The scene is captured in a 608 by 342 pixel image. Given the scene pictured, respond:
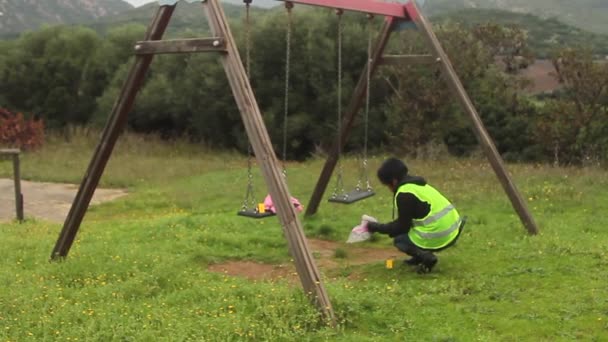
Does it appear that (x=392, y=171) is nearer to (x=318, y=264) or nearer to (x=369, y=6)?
(x=318, y=264)

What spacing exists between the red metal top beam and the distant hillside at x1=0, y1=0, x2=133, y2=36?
67.0m

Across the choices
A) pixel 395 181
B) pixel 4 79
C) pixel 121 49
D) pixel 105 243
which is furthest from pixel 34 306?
pixel 4 79

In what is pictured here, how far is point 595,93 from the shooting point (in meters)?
17.6

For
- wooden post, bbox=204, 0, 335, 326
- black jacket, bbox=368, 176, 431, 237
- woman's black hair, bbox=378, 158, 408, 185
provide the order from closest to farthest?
1. wooden post, bbox=204, 0, 335, 326
2. black jacket, bbox=368, 176, 431, 237
3. woman's black hair, bbox=378, 158, 408, 185

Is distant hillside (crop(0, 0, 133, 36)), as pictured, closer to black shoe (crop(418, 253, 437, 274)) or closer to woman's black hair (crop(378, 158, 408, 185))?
Result: woman's black hair (crop(378, 158, 408, 185))

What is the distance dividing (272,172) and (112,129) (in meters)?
2.39

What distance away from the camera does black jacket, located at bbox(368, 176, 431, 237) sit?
7.10 m

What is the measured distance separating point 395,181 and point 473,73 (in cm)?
1497

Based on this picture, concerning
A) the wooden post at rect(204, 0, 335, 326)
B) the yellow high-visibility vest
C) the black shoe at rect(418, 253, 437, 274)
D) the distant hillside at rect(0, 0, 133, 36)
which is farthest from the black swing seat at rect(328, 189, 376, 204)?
the distant hillside at rect(0, 0, 133, 36)

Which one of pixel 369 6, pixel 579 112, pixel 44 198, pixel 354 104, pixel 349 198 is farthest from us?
pixel 579 112

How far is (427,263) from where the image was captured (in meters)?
7.22

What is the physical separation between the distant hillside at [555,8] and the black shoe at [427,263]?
50.9 meters

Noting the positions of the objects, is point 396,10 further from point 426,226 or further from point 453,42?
point 453,42

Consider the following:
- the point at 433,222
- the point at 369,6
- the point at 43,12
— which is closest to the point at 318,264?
the point at 433,222
